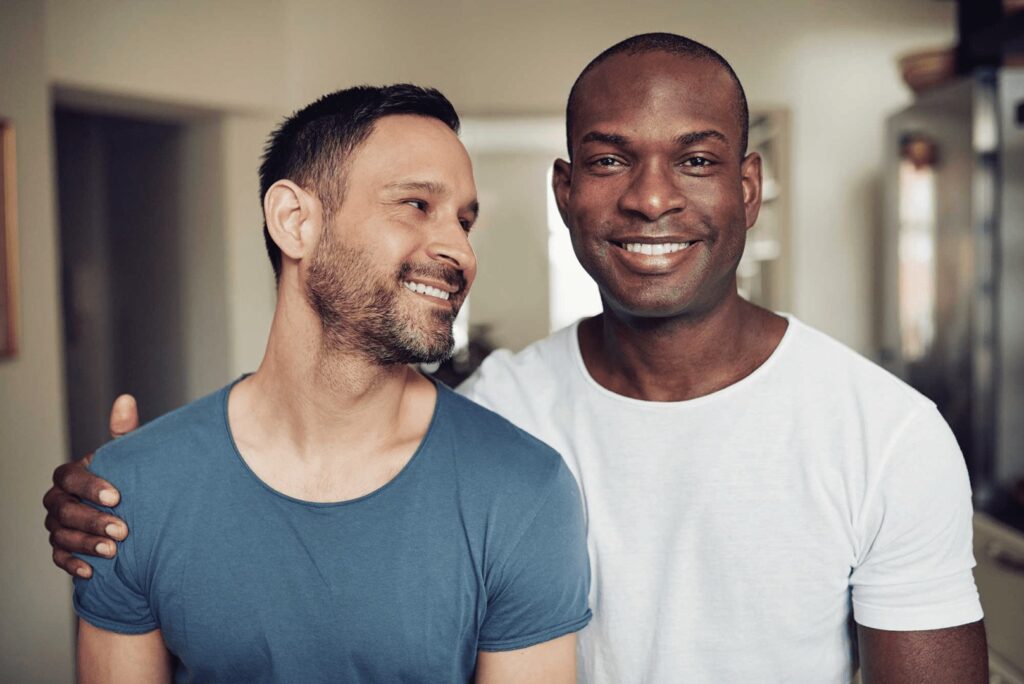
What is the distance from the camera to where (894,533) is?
138 centimetres

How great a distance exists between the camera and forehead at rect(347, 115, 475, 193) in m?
1.45

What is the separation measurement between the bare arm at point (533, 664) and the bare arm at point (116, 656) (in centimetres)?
51

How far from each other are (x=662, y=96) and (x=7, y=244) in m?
2.48

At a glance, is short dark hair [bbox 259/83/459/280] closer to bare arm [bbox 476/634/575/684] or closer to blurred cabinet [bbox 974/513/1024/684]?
bare arm [bbox 476/634/575/684]

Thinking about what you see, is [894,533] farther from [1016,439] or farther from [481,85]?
[481,85]

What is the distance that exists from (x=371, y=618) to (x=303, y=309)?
1.61 feet

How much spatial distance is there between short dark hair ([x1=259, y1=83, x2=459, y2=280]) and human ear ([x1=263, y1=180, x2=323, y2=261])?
0.02 metres

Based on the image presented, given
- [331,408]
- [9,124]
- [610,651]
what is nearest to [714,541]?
[610,651]

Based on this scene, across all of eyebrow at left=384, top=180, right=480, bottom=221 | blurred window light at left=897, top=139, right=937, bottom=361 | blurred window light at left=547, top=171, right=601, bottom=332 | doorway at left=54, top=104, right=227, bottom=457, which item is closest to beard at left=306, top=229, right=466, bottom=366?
eyebrow at left=384, top=180, right=480, bottom=221

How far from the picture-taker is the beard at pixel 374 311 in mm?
1423

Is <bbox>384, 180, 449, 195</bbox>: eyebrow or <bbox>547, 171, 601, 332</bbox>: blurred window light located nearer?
<bbox>384, 180, 449, 195</bbox>: eyebrow

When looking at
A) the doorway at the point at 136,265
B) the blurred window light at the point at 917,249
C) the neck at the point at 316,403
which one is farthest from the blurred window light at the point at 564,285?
the neck at the point at 316,403

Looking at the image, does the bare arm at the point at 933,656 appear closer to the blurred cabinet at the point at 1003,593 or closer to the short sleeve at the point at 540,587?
the short sleeve at the point at 540,587

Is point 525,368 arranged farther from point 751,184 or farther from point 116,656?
point 116,656
